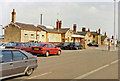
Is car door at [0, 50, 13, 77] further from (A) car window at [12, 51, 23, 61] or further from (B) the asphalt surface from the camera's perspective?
(B) the asphalt surface

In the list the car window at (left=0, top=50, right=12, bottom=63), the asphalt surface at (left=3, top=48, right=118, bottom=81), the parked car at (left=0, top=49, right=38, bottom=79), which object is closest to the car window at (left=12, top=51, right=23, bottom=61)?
the parked car at (left=0, top=49, right=38, bottom=79)

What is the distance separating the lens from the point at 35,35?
166ft

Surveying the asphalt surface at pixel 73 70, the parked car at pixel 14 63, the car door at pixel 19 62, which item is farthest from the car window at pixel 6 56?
the asphalt surface at pixel 73 70

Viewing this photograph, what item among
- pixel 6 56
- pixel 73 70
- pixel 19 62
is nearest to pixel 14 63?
pixel 19 62

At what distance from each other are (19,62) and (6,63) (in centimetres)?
83

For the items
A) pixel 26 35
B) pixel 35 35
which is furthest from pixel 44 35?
pixel 26 35

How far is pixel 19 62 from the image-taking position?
25.8 ft

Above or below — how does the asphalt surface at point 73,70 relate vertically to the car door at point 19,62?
below

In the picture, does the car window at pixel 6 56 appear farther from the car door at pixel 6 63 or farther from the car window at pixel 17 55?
the car window at pixel 17 55

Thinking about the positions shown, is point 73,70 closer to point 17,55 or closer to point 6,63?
point 17,55

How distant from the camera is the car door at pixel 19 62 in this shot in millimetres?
7660

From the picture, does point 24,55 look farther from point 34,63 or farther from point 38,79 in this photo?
point 38,79

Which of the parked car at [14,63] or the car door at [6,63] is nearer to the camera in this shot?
the car door at [6,63]

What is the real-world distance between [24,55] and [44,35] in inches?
1817
